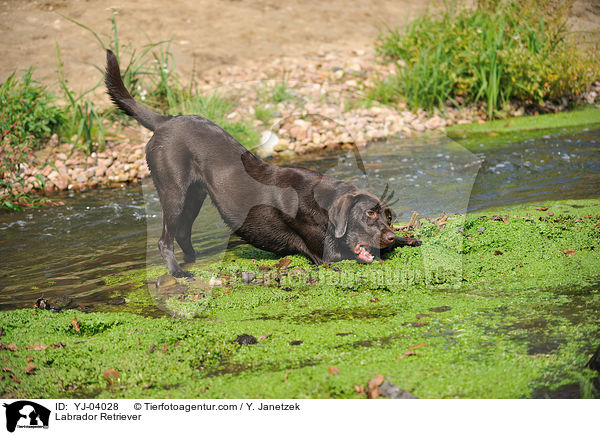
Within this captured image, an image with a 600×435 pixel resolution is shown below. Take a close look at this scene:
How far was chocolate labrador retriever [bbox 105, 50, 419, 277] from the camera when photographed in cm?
473

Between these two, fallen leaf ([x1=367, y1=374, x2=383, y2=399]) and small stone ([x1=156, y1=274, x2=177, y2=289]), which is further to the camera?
small stone ([x1=156, y1=274, x2=177, y2=289])

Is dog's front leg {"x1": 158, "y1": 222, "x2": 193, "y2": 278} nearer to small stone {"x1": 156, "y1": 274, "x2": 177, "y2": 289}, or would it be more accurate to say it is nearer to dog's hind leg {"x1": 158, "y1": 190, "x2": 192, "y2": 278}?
dog's hind leg {"x1": 158, "y1": 190, "x2": 192, "y2": 278}

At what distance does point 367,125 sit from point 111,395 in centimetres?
773

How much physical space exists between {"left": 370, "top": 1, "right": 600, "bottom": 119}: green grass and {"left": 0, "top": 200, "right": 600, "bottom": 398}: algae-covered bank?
5.68 m

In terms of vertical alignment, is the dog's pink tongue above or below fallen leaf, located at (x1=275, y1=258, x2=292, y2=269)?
above

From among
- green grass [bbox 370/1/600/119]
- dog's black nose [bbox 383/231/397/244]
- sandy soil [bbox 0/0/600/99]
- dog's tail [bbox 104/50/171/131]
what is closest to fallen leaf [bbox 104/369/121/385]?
dog's black nose [bbox 383/231/397/244]

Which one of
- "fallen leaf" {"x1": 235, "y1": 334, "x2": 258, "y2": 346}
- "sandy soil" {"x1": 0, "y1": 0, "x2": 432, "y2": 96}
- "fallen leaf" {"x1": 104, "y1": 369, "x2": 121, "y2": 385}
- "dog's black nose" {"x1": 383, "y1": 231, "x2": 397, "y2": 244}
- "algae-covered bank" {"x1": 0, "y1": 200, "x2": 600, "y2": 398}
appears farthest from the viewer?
"sandy soil" {"x1": 0, "y1": 0, "x2": 432, "y2": 96}

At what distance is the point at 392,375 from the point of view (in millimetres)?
2787

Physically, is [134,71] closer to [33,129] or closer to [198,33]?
[33,129]

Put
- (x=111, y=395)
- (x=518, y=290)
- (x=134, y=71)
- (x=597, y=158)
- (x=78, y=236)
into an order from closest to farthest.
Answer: (x=111, y=395), (x=518, y=290), (x=78, y=236), (x=597, y=158), (x=134, y=71)

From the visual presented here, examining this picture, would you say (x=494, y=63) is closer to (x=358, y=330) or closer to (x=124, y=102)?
(x=124, y=102)

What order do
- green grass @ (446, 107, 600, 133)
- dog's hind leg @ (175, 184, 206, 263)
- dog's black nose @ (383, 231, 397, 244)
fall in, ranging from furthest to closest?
1. green grass @ (446, 107, 600, 133)
2. dog's hind leg @ (175, 184, 206, 263)
3. dog's black nose @ (383, 231, 397, 244)
